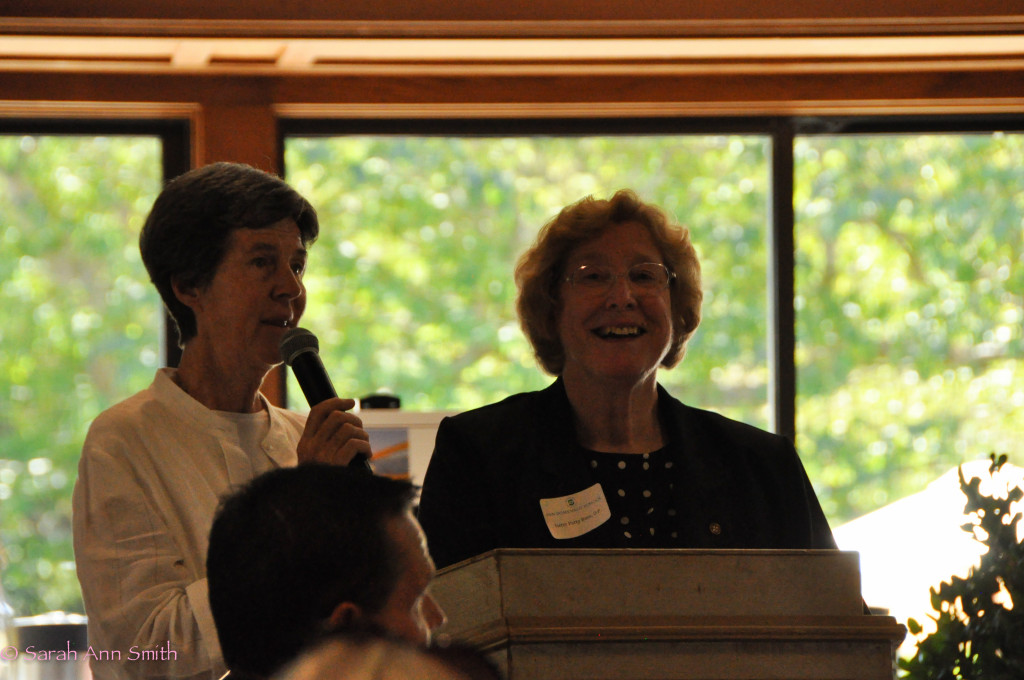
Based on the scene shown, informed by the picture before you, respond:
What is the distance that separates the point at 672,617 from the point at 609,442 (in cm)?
102

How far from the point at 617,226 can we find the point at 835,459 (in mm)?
2736

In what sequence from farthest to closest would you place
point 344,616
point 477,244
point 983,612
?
point 477,244, point 983,612, point 344,616

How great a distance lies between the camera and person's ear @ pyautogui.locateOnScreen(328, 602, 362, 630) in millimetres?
1111

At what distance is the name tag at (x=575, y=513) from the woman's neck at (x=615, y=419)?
156mm

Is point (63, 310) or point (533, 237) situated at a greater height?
point (533, 237)

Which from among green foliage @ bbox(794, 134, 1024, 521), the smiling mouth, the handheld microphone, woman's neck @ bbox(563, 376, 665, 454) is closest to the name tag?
woman's neck @ bbox(563, 376, 665, 454)

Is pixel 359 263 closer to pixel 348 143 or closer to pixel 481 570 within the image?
pixel 348 143

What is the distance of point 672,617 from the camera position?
1150 millimetres

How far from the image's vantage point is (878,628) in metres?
1.15

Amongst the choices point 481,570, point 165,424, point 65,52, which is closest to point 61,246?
point 65,52

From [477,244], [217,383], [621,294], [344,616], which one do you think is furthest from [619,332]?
[477,244]

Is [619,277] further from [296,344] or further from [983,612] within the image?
[983,612]

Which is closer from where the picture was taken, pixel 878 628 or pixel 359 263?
pixel 878 628

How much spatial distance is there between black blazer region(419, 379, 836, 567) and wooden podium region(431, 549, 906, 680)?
758mm
